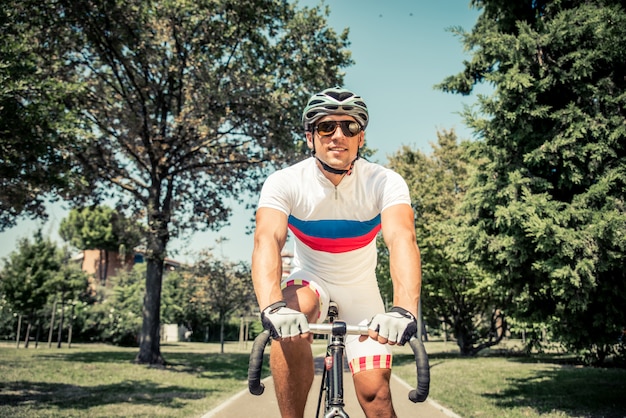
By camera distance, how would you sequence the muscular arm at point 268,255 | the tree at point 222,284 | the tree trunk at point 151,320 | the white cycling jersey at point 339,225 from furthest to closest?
the tree at point 222,284 → the tree trunk at point 151,320 → the white cycling jersey at point 339,225 → the muscular arm at point 268,255

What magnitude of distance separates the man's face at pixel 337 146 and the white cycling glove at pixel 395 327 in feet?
3.55

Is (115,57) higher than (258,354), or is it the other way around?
(115,57)

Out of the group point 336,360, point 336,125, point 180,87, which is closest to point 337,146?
point 336,125

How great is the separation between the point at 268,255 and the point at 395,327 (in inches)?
32.0

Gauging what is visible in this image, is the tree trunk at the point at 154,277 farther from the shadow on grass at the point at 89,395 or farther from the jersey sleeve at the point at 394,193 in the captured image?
the jersey sleeve at the point at 394,193

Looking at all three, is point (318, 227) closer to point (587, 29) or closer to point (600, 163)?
point (600, 163)

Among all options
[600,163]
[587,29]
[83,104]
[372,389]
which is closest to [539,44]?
[587,29]

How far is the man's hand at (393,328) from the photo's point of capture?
2.09 meters

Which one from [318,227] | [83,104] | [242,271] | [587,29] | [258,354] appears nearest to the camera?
[258,354]

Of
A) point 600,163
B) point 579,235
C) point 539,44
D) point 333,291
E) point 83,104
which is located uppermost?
point 83,104

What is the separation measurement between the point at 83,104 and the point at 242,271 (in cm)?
1842

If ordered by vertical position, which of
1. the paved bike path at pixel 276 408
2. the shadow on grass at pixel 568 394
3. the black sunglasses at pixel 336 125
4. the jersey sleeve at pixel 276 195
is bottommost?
the paved bike path at pixel 276 408

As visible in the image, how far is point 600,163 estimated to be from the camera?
27.7 feet

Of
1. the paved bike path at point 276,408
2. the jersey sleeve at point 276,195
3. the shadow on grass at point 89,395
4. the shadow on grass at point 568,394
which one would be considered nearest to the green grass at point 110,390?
the shadow on grass at point 89,395
